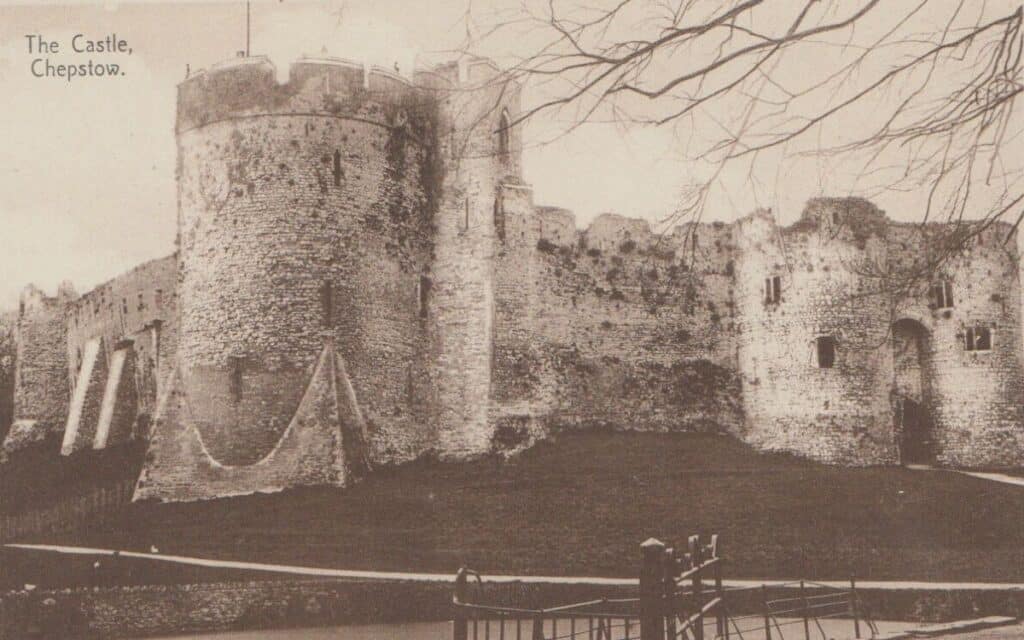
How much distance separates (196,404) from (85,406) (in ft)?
23.5

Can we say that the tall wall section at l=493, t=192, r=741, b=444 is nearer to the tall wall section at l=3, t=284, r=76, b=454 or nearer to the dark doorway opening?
the dark doorway opening

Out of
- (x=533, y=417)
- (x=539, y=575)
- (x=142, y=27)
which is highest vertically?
(x=142, y=27)

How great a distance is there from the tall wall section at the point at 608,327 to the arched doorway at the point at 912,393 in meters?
2.94

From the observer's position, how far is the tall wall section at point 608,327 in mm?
22688

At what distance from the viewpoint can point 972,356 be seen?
2381cm

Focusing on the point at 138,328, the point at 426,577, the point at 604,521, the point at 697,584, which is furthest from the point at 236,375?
the point at 697,584

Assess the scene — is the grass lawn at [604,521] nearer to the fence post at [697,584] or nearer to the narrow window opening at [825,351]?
the narrow window opening at [825,351]

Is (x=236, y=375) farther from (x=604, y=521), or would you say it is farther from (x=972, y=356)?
(x=972, y=356)

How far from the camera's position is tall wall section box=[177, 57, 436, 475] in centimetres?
2036

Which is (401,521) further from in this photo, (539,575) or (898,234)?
(898,234)

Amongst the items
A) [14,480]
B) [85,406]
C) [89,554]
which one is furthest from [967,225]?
[85,406]

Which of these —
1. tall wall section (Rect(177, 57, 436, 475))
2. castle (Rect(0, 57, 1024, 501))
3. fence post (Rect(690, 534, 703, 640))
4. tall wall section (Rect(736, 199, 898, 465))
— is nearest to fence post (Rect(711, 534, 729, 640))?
fence post (Rect(690, 534, 703, 640))

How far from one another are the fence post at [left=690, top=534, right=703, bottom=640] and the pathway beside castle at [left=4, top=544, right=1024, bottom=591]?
11.1 feet

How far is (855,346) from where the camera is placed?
23875 millimetres
